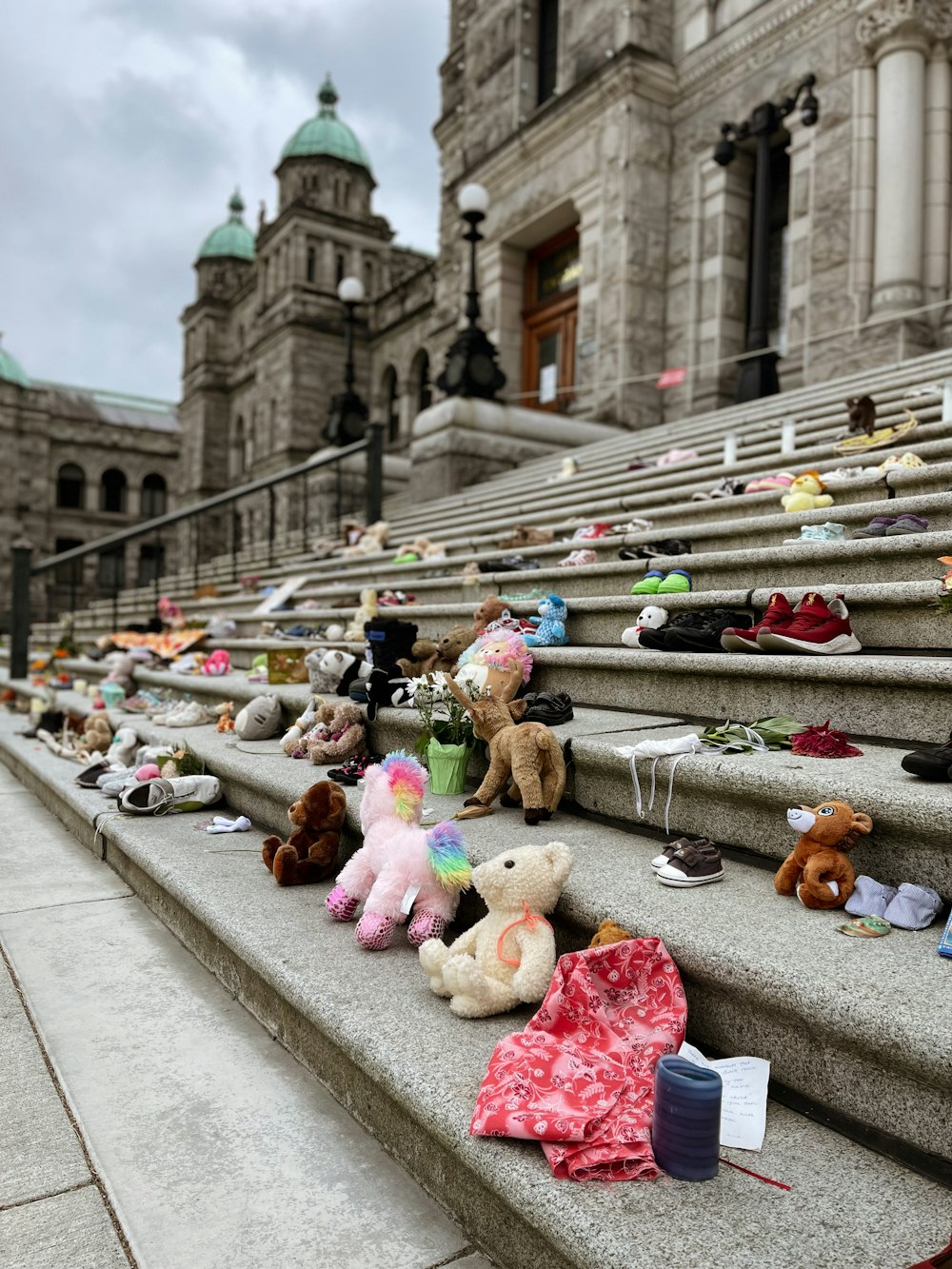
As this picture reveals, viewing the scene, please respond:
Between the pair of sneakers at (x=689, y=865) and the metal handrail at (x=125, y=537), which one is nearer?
the pair of sneakers at (x=689, y=865)

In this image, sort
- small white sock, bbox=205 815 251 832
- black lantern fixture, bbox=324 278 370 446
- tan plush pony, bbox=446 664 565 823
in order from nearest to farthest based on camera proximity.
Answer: tan plush pony, bbox=446 664 565 823
small white sock, bbox=205 815 251 832
black lantern fixture, bbox=324 278 370 446

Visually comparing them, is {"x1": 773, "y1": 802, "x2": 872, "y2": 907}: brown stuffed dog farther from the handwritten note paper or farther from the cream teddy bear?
the cream teddy bear

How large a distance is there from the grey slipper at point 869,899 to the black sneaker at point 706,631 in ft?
5.40

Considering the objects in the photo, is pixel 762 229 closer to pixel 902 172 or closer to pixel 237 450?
pixel 902 172

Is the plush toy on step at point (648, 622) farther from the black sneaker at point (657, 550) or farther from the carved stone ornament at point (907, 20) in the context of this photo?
the carved stone ornament at point (907, 20)

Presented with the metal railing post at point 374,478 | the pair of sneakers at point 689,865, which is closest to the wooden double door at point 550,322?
the metal railing post at point 374,478

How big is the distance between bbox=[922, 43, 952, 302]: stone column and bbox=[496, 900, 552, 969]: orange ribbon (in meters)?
11.4

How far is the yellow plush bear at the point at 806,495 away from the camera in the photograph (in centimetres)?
503

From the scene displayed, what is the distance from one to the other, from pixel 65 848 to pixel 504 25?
763 inches

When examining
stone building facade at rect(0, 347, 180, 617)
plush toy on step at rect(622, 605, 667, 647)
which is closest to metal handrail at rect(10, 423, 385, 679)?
plush toy on step at rect(622, 605, 667, 647)

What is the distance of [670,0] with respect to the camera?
571 inches

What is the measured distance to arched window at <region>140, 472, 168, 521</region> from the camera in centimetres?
4428

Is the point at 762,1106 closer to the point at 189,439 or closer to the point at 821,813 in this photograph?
the point at 821,813

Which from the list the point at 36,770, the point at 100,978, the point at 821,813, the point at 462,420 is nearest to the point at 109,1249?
the point at 100,978
